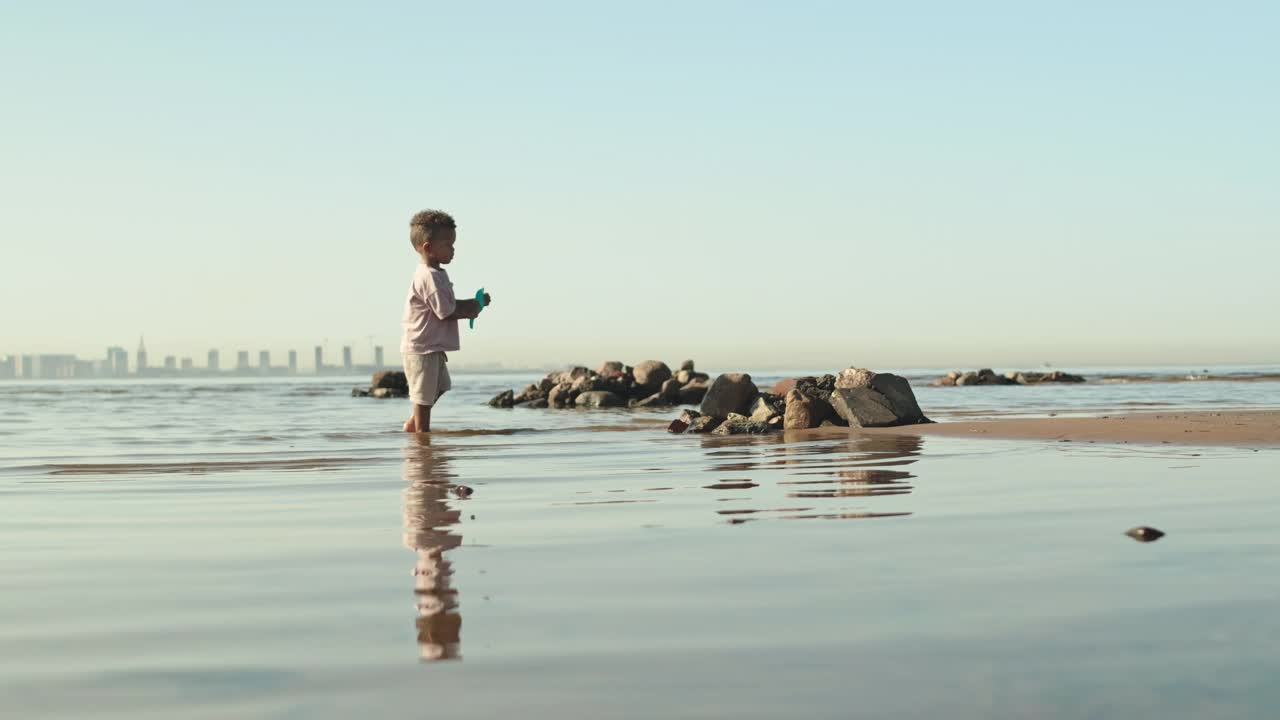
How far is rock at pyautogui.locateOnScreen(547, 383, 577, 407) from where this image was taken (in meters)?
25.8

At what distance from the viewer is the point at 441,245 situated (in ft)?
36.4

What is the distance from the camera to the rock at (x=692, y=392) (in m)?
25.7

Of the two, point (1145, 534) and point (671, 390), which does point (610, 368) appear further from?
point (1145, 534)

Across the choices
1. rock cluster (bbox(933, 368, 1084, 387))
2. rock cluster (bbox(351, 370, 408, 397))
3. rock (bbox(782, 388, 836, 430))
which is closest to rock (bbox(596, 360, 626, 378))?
rock cluster (bbox(351, 370, 408, 397))

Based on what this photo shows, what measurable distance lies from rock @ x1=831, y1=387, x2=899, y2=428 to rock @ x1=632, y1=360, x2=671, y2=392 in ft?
49.4

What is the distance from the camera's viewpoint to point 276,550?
161 inches

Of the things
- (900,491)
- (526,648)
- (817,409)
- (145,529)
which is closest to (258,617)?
(526,648)

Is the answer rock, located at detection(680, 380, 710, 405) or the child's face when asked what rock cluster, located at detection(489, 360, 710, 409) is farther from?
the child's face

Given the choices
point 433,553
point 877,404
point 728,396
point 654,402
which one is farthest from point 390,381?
point 433,553

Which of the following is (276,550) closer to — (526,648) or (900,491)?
(526,648)

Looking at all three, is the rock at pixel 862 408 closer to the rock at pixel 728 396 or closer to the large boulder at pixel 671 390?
the rock at pixel 728 396

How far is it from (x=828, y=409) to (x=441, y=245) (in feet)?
14.1

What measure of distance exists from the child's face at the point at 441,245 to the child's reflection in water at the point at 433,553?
11.8 feet

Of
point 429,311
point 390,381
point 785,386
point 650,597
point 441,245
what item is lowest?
point 650,597
